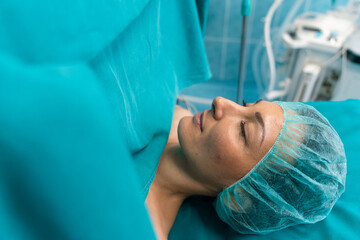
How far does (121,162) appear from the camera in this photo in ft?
0.83

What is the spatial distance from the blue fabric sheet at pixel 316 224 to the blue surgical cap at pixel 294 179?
0.31 ft

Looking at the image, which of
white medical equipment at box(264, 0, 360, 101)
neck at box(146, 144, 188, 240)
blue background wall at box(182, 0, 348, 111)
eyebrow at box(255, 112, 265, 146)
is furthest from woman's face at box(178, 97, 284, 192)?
blue background wall at box(182, 0, 348, 111)

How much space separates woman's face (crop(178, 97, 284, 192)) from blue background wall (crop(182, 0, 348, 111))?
132cm

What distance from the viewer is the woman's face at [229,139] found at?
29.8 inches

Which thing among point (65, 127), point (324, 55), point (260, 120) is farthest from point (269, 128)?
point (324, 55)

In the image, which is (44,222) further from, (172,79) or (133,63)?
(172,79)

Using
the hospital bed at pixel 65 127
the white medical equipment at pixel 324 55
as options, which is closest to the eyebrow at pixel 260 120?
the hospital bed at pixel 65 127

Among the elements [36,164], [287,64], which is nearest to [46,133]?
[36,164]

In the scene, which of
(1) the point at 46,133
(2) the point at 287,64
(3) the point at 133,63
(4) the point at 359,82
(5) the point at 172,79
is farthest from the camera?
(2) the point at 287,64

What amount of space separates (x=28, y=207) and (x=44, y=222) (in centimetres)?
2

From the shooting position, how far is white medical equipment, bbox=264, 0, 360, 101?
1.39m

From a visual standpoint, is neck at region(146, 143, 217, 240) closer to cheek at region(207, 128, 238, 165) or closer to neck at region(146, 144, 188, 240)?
neck at region(146, 144, 188, 240)

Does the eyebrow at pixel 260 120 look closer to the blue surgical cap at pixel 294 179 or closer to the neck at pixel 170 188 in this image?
the blue surgical cap at pixel 294 179

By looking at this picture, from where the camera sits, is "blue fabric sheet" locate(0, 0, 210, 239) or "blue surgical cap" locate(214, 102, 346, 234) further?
"blue surgical cap" locate(214, 102, 346, 234)
